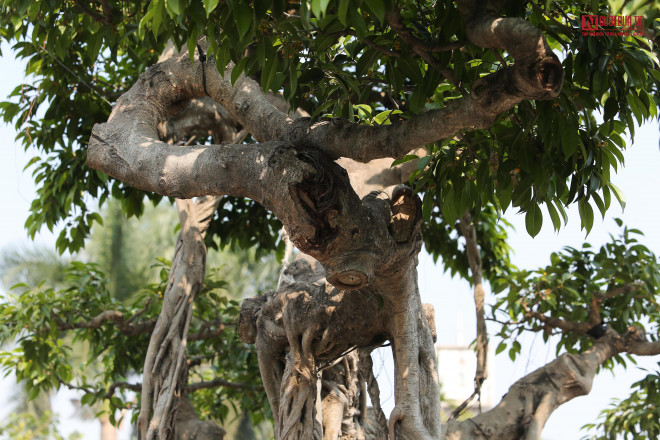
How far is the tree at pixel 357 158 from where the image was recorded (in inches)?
90.7

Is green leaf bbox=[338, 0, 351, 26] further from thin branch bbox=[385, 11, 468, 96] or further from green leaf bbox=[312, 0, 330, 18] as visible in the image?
thin branch bbox=[385, 11, 468, 96]

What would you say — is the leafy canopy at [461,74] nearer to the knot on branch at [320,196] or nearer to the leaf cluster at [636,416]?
the knot on branch at [320,196]

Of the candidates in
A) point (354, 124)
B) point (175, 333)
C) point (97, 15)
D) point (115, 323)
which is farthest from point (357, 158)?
point (115, 323)

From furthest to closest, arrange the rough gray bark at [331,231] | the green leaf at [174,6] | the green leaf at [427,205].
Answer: the green leaf at [427,205], the rough gray bark at [331,231], the green leaf at [174,6]

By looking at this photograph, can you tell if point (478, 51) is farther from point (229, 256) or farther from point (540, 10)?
point (229, 256)

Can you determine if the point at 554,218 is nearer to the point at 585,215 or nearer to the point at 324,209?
the point at 585,215

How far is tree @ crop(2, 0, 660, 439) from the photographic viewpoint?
2305 millimetres

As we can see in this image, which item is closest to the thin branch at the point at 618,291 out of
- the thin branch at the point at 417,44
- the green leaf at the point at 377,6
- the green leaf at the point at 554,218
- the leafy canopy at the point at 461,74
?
the leafy canopy at the point at 461,74

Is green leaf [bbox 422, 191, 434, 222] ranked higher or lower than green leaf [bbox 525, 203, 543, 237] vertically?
higher

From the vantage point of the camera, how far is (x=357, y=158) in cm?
264

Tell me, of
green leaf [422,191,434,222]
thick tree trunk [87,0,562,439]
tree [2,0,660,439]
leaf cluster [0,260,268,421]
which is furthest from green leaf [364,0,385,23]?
leaf cluster [0,260,268,421]

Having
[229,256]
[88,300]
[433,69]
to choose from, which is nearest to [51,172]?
[88,300]

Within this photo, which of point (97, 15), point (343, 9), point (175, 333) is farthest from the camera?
point (175, 333)

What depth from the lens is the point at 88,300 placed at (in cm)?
569
